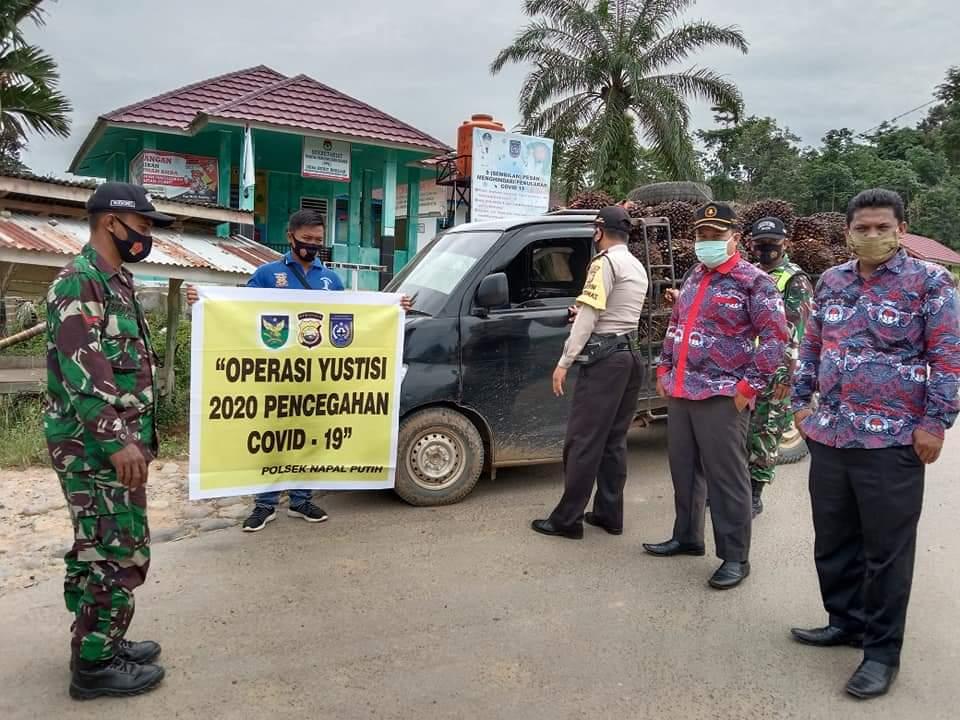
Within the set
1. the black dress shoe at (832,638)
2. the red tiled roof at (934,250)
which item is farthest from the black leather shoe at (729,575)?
the red tiled roof at (934,250)

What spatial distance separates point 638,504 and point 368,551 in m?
2.08

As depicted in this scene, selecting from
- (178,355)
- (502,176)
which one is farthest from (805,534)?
(502,176)

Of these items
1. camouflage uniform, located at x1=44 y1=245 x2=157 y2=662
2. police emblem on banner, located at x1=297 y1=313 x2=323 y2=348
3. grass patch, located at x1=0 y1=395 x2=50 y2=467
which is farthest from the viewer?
grass patch, located at x1=0 y1=395 x2=50 y2=467

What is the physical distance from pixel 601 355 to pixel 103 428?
2751 mm

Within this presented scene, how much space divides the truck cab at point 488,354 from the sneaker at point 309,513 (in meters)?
0.55

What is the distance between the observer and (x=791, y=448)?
6859 mm

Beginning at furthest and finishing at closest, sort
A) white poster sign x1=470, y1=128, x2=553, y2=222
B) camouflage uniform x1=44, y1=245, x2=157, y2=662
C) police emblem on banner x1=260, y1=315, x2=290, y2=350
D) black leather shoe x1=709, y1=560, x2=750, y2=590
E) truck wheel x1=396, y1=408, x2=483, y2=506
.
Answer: white poster sign x1=470, y1=128, x2=553, y2=222 < truck wheel x1=396, y1=408, x2=483, y2=506 < police emblem on banner x1=260, y1=315, x2=290, y2=350 < black leather shoe x1=709, y1=560, x2=750, y2=590 < camouflage uniform x1=44, y1=245, x2=157, y2=662

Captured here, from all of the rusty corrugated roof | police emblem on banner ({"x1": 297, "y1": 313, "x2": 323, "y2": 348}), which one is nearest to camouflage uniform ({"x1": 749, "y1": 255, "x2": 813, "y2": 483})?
police emblem on banner ({"x1": 297, "y1": 313, "x2": 323, "y2": 348})

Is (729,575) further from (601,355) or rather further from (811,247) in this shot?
(811,247)

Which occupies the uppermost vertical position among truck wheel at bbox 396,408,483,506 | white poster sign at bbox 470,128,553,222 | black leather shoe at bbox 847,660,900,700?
white poster sign at bbox 470,128,553,222

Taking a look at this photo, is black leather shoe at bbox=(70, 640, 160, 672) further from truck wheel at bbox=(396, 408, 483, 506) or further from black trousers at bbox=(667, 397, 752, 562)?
black trousers at bbox=(667, 397, 752, 562)

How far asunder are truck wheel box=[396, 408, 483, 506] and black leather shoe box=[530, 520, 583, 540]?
2.36ft

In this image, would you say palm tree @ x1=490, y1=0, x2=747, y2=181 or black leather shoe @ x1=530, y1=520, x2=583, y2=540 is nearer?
black leather shoe @ x1=530, y1=520, x2=583, y2=540

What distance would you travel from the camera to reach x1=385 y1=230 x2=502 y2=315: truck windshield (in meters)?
5.42
